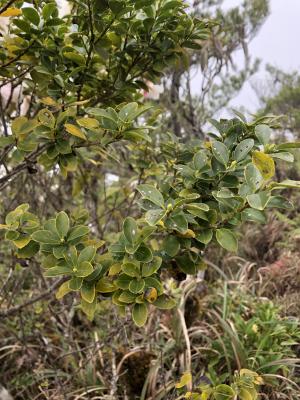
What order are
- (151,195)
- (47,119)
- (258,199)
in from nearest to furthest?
(258,199) < (151,195) < (47,119)

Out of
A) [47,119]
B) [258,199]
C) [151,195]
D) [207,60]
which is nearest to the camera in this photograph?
[258,199]

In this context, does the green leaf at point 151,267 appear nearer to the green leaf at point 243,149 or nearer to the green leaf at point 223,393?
the green leaf at point 243,149

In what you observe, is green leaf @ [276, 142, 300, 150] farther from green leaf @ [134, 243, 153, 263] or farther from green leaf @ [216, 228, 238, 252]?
green leaf @ [134, 243, 153, 263]

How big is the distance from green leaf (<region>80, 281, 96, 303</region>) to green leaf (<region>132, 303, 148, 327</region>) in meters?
0.09

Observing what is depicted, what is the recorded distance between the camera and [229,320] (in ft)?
6.55

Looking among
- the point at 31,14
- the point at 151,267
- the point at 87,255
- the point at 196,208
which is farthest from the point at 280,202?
the point at 31,14

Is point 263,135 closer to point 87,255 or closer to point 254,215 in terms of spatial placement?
point 254,215

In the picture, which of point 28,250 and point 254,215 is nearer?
point 254,215

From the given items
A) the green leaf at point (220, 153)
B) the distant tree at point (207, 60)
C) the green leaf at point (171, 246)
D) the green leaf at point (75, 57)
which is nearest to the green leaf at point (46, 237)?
the green leaf at point (171, 246)

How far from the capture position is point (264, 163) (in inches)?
29.2

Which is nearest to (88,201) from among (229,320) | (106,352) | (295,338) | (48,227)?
(106,352)

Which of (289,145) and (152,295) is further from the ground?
(289,145)

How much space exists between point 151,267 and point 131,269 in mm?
41

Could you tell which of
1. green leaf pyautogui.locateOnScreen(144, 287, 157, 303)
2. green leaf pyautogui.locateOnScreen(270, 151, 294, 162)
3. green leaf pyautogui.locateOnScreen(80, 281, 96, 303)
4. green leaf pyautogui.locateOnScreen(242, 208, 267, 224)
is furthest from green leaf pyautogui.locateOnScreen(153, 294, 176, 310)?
green leaf pyautogui.locateOnScreen(270, 151, 294, 162)
